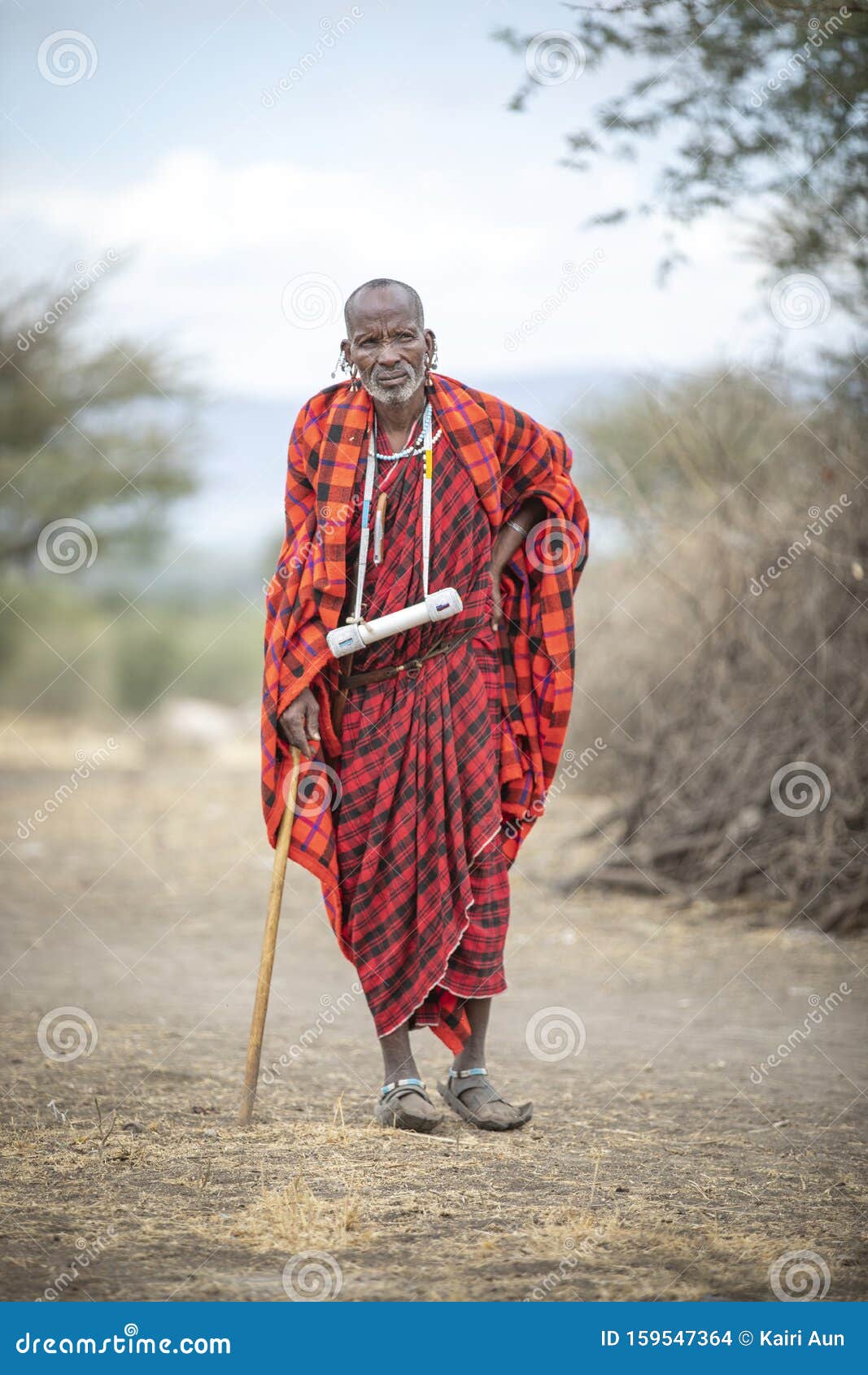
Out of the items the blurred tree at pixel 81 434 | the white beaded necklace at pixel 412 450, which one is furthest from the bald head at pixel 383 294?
the blurred tree at pixel 81 434

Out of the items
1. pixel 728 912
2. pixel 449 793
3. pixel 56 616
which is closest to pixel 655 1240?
pixel 449 793

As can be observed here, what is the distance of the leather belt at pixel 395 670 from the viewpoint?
3.78 metres

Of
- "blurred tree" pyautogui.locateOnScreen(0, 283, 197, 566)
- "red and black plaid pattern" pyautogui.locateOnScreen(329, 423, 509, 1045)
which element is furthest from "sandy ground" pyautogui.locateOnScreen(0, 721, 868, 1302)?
"blurred tree" pyautogui.locateOnScreen(0, 283, 197, 566)

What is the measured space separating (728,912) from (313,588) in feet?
12.8

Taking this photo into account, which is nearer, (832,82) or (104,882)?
(832,82)

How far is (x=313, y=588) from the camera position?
148 inches

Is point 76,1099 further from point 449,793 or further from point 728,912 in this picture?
point 728,912

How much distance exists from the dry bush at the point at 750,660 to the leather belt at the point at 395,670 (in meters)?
2.95

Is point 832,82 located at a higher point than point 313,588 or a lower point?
higher

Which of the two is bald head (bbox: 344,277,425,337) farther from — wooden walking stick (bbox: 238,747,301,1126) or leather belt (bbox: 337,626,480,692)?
wooden walking stick (bbox: 238,747,301,1126)

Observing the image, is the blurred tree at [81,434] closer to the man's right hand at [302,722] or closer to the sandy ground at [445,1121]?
the sandy ground at [445,1121]

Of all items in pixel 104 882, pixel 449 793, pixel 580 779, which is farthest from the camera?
pixel 580 779

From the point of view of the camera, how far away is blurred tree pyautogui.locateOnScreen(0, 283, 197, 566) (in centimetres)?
1695

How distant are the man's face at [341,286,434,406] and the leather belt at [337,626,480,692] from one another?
0.68 m
